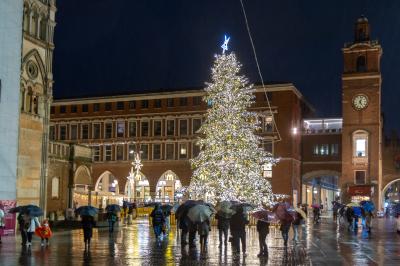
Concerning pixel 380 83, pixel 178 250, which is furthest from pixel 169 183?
pixel 178 250

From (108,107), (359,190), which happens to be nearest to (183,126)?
(108,107)

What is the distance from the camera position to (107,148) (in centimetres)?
8744

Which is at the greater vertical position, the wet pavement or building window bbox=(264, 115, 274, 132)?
building window bbox=(264, 115, 274, 132)

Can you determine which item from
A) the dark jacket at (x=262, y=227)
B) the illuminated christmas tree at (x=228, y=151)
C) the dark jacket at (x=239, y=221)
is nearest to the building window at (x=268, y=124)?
the illuminated christmas tree at (x=228, y=151)

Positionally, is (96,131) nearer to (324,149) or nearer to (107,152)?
(107,152)

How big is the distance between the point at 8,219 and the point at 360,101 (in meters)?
51.8

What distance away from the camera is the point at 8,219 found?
3170cm

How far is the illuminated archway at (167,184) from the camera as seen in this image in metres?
84.8

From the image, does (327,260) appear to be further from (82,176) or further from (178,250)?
(82,176)

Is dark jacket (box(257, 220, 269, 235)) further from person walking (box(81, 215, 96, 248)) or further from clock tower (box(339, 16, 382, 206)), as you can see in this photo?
clock tower (box(339, 16, 382, 206))

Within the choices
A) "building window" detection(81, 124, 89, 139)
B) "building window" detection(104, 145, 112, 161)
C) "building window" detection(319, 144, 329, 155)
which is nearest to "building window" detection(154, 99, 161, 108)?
"building window" detection(104, 145, 112, 161)

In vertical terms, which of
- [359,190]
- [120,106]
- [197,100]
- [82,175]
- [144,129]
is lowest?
[359,190]

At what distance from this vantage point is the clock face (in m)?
74.7

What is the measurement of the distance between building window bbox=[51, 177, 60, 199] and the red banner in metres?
12.9
